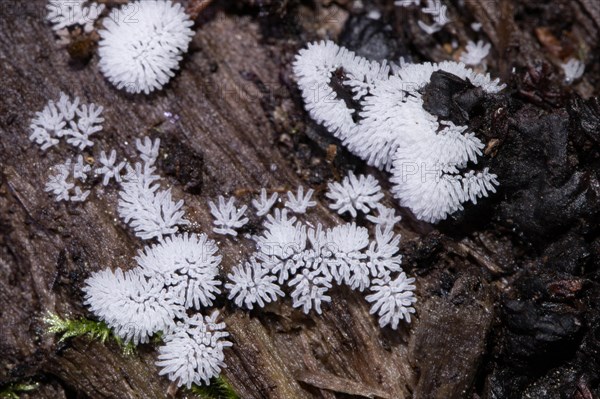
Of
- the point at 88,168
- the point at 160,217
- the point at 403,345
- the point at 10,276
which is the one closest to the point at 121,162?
the point at 88,168

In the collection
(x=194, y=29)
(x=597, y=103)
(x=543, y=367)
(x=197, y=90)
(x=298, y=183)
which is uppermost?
(x=194, y=29)

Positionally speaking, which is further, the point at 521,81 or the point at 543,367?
the point at 521,81

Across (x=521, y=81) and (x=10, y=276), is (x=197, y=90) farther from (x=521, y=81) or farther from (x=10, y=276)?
(x=521, y=81)

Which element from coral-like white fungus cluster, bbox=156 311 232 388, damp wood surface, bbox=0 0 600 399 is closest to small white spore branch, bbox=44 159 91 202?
damp wood surface, bbox=0 0 600 399

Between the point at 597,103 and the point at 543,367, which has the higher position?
the point at 597,103

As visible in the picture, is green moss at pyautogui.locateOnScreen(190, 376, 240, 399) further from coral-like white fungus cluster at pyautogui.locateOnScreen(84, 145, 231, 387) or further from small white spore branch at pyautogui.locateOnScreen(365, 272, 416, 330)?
small white spore branch at pyautogui.locateOnScreen(365, 272, 416, 330)

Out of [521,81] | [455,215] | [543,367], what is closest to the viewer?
[543,367]

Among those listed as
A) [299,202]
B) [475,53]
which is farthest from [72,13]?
[475,53]

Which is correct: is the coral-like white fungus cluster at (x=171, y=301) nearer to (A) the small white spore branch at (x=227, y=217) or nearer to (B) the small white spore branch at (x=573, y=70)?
(A) the small white spore branch at (x=227, y=217)
